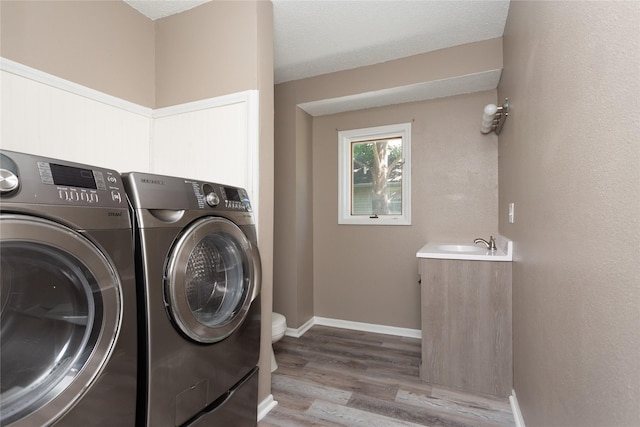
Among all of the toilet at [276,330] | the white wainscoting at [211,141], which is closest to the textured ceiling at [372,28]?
the white wainscoting at [211,141]

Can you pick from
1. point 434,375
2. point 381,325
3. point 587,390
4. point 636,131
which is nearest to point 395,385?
point 434,375

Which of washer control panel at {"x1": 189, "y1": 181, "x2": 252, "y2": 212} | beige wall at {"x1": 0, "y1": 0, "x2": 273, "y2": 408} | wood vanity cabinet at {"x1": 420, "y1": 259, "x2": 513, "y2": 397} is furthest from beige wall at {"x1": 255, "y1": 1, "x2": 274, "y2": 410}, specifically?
wood vanity cabinet at {"x1": 420, "y1": 259, "x2": 513, "y2": 397}

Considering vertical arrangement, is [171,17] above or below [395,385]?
above

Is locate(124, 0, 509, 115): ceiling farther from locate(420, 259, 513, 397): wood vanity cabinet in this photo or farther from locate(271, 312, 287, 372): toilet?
locate(271, 312, 287, 372): toilet

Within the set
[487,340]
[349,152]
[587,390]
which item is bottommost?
[487,340]

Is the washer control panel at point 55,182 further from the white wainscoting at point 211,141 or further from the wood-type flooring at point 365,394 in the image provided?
the wood-type flooring at point 365,394

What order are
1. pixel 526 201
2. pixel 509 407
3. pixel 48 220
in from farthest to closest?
1. pixel 509 407
2. pixel 526 201
3. pixel 48 220

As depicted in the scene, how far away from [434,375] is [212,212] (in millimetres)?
1819

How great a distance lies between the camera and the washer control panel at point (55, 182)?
692 millimetres

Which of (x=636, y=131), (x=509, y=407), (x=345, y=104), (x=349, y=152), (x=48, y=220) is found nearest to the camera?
(x=636, y=131)

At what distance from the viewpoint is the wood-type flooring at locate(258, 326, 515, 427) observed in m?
1.65

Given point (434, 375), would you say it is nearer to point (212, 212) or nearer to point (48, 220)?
point (212, 212)

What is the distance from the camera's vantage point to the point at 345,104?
2934mm

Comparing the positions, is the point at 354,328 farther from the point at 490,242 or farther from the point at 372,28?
the point at 372,28
